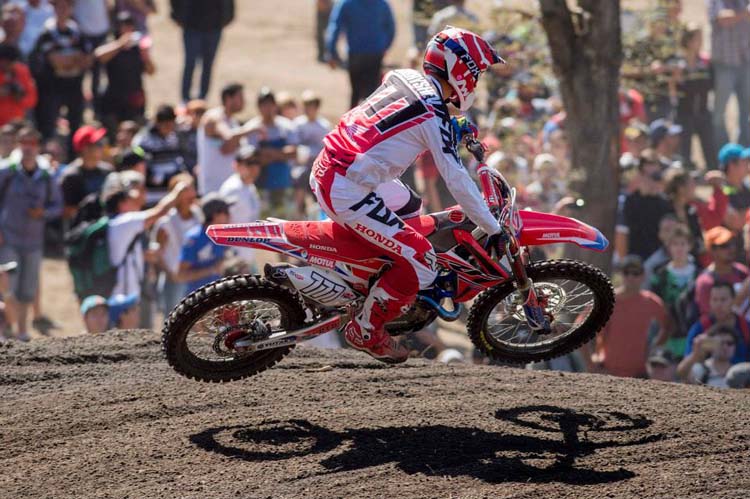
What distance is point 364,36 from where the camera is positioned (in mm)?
15164

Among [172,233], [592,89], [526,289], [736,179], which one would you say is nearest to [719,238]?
[592,89]

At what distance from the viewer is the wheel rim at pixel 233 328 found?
727 cm

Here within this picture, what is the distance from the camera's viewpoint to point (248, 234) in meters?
7.25

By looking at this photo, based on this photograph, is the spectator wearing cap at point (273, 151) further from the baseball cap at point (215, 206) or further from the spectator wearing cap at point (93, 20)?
the spectator wearing cap at point (93, 20)

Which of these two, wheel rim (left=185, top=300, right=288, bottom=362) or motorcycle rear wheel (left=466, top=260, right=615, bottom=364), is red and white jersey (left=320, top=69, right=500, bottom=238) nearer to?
motorcycle rear wheel (left=466, top=260, right=615, bottom=364)

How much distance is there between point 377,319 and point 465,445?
94 centimetres

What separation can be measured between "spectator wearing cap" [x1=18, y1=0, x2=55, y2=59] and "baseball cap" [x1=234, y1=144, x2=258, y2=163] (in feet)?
14.9

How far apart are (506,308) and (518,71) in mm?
6822

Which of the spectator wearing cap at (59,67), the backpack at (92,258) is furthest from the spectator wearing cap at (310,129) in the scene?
the backpack at (92,258)

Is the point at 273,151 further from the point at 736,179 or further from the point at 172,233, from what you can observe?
the point at 736,179

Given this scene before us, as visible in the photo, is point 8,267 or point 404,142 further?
point 8,267

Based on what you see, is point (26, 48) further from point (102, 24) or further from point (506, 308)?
point (506, 308)

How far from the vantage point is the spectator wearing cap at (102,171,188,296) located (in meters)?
11.2

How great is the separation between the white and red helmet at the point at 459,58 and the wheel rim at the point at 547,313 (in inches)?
60.0
